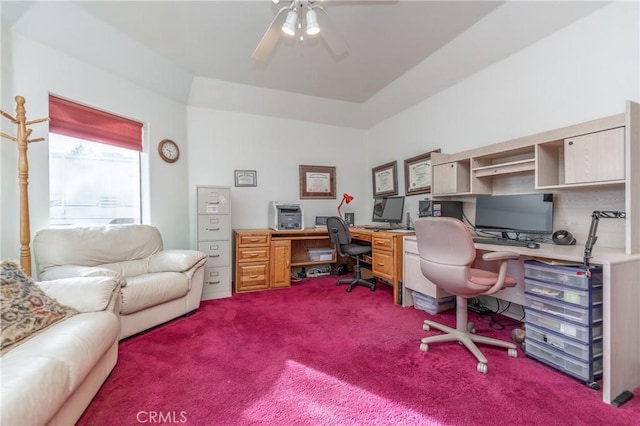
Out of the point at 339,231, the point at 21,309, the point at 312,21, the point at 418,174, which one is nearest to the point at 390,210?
the point at 418,174

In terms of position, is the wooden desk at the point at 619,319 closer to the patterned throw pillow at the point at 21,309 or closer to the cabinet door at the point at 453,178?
the cabinet door at the point at 453,178

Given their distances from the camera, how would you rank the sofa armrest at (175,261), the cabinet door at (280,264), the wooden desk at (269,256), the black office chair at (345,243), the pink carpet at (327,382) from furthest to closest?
1. the cabinet door at (280,264)
2. the black office chair at (345,243)
3. the wooden desk at (269,256)
4. the sofa armrest at (175,261)
5. the pink carpet at (327,382)

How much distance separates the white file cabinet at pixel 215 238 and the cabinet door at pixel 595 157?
333cm

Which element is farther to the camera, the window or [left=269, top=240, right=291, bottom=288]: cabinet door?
[left=269, top=240, right=291, bottom=288]: cabinet door

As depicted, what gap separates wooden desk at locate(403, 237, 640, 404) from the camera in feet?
4.62

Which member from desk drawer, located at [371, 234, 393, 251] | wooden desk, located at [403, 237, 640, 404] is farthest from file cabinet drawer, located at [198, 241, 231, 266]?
wooden desk, located at [403, 237, 640, 404]

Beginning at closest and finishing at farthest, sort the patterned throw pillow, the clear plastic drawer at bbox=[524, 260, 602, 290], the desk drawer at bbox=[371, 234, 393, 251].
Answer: the patterned throw pillow
the clear plastic drawer at bbox=[524, 260, 602, 290]
the desk drawer at bbox=[371, 234, 393, 251]

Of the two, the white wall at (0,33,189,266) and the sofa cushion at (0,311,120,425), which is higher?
the white wall at (0,33,189,266)

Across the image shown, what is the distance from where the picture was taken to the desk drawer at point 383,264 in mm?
2867


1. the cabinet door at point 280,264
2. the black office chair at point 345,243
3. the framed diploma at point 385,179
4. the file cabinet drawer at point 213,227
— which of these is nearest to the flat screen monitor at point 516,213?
the black office chair at point 345,243

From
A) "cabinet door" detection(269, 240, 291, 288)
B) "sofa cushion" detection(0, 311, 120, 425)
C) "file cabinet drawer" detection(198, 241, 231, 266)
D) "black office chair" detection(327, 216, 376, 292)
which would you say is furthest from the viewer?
"cabinet door" detection(269, 240, 291, 288)

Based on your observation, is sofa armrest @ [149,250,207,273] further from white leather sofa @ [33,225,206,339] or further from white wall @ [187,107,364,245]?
white wall @ [187,107,364,245]

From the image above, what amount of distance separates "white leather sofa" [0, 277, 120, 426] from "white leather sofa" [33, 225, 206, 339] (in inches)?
16.6

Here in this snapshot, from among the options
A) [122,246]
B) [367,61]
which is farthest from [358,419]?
[367,61]
